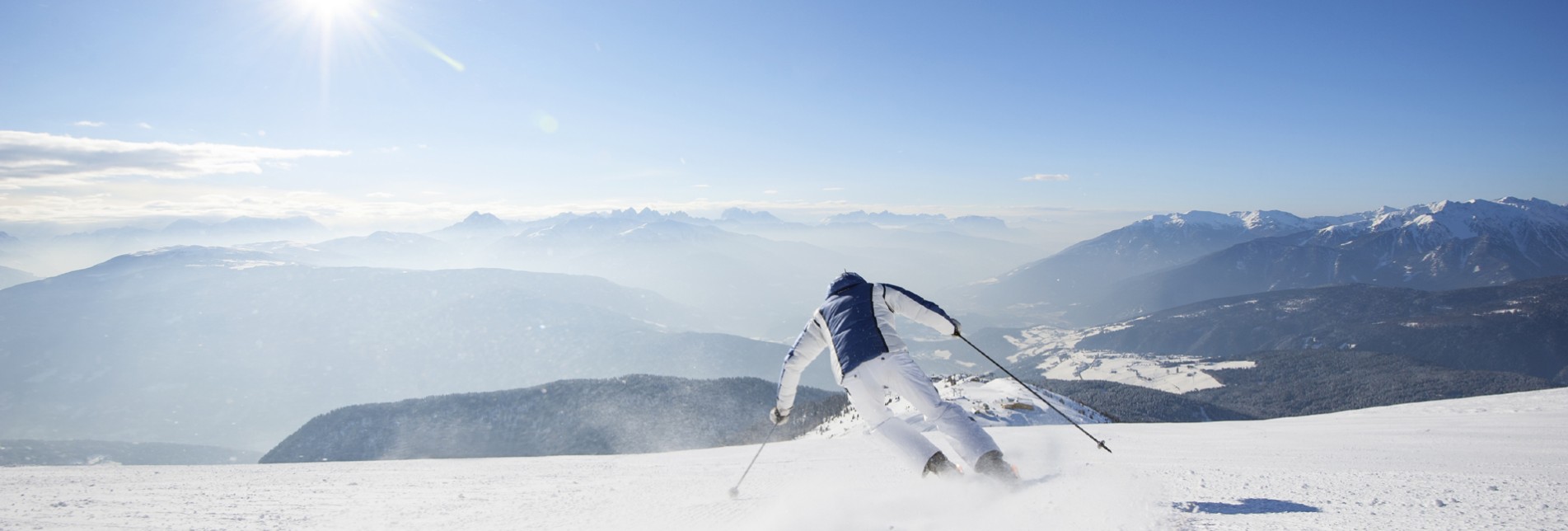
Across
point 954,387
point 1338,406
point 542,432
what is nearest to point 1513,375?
point 1338,406

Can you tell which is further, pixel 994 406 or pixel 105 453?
pixel 105 453

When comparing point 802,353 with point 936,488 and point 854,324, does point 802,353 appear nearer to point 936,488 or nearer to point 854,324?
point 854,324

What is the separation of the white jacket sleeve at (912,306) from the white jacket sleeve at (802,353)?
96 cm

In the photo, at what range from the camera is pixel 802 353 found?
8.68 meters

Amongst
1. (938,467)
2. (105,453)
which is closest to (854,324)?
(938,467)

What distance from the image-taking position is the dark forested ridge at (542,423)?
323ft

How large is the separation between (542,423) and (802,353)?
10781 centimetres

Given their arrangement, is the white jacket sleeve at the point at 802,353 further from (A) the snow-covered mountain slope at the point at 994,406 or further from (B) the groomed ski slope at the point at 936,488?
(A) the snow-covered mountain slope at the point at 994,406

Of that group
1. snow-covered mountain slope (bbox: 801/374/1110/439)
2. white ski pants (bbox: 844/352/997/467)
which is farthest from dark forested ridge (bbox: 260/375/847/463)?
white ski pants (bbox: 844/352/997/467)

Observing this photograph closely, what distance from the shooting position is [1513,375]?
155 m

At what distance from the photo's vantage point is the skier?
22.5 feet

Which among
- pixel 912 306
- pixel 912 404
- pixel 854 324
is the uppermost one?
pixel 912 306

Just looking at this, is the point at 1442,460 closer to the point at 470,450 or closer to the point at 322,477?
the point at 322,477

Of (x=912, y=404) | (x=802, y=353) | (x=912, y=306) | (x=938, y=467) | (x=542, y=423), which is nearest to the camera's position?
(x=938, y=467)
